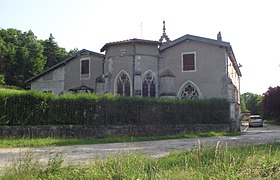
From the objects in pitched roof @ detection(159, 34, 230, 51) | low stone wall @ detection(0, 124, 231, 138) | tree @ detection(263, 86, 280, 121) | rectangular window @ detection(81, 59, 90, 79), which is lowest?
low stone wall @ detection(0, 124, 231, 138)

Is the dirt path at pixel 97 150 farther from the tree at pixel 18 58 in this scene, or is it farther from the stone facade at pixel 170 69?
the tree at pixel 18 58

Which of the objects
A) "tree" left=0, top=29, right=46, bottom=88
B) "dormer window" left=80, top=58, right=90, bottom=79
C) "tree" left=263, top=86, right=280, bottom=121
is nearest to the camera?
"dormer window" left=80, top=58, right=90, bottom=79

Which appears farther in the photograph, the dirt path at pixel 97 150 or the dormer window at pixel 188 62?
the dormer window at pixel 188 62

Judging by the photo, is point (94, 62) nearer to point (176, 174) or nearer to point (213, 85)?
point (213, 85)

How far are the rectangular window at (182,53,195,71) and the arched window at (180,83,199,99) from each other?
142 centimetres

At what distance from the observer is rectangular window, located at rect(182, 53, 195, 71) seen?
30500 millimetres

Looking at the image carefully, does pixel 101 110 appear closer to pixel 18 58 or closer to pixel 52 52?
pixel 18 58

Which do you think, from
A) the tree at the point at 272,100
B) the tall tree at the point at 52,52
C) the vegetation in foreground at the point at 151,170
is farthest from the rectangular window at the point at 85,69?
the tall tree at the point at 52,52

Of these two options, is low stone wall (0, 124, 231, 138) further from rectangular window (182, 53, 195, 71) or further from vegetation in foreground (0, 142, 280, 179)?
vegetation in foreground (0, 142, 280, 179)

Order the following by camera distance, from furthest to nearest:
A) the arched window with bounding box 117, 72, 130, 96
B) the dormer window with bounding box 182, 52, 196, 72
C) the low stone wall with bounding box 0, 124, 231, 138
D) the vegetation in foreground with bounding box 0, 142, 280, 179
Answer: the dormer window with bounding box 182, 52, 196, 72 → the arched window with bounding box 117, 72, 130, 96 → the low stone wall with bounding box 0, 124, 231, 138 → the vegetation in foreground with bounding box 0, 142, 280, 179

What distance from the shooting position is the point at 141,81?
2995 cm

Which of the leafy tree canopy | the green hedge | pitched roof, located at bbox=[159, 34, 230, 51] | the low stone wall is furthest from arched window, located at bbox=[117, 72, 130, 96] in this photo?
the leafy tree canopy

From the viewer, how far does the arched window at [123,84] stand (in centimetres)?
3038

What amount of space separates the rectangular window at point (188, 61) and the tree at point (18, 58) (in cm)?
3546
